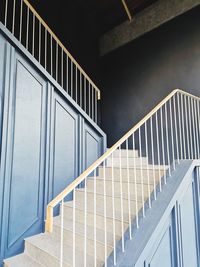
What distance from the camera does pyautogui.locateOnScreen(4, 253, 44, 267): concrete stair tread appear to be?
2193mm

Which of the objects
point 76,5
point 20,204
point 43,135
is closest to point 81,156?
point 43,135

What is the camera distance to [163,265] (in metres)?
1.98

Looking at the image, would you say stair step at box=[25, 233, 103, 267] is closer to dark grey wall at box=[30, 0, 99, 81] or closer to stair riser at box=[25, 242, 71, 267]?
stair riser at box=[25, 242, 71, 267]

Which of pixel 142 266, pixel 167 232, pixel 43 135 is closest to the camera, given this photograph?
pixel 142 266

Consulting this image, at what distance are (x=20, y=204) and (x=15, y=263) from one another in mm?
608

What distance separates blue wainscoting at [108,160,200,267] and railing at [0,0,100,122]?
2.27 m

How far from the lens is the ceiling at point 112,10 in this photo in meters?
4.91

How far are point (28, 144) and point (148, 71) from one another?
10.2 ft

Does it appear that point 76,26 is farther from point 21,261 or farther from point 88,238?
point 21,261

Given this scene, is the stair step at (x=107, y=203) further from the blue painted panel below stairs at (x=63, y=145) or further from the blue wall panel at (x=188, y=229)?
the blue wall panel at (x=188, y=229)

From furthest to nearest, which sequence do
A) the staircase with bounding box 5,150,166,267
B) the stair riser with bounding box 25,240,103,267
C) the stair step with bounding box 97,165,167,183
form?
the stair step with bounding box 97,165,167,183 → the staircase with bounding box 5,150,166,267 → the stair riser with bounding box 25,240,103,267

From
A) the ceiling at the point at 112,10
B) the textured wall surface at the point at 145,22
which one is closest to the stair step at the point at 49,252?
the textured wall surface at the point at 145,22

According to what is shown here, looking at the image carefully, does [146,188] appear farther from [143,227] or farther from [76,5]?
[76,5]

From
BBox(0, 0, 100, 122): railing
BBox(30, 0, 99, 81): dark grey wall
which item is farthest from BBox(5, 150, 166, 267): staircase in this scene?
BBox(30, 0, 99, 81): dark grey wall
